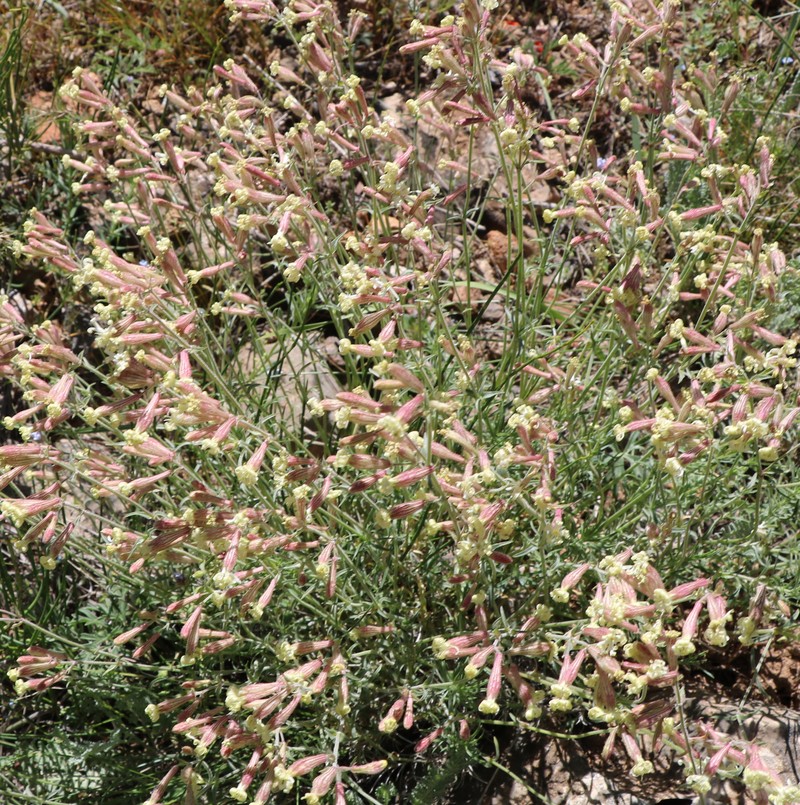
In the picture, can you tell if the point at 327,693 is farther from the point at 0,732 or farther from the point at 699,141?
the point at 699,141

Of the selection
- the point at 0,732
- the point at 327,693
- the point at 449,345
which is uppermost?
the point at 449,345

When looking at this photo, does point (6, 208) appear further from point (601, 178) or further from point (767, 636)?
point (767, 636)

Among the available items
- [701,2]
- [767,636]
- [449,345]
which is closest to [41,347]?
[449,345]

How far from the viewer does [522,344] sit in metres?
4.04

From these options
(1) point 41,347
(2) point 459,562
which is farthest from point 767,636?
(1) point 41,347

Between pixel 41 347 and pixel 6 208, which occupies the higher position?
pixel 41 347

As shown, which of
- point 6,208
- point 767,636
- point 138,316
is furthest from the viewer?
point 6,208

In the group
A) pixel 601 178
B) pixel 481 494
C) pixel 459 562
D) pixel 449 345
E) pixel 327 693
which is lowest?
pixel 327 693

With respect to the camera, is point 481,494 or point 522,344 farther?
point 522,344

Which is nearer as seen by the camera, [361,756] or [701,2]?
[361,756]

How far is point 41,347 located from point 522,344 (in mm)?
2020

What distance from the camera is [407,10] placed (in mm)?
6652

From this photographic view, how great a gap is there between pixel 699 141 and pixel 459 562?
2.00 m

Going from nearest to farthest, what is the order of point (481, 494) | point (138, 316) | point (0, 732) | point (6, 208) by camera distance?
point (481, 494), point (138, 316), point (0, 732), point (6, 208)
